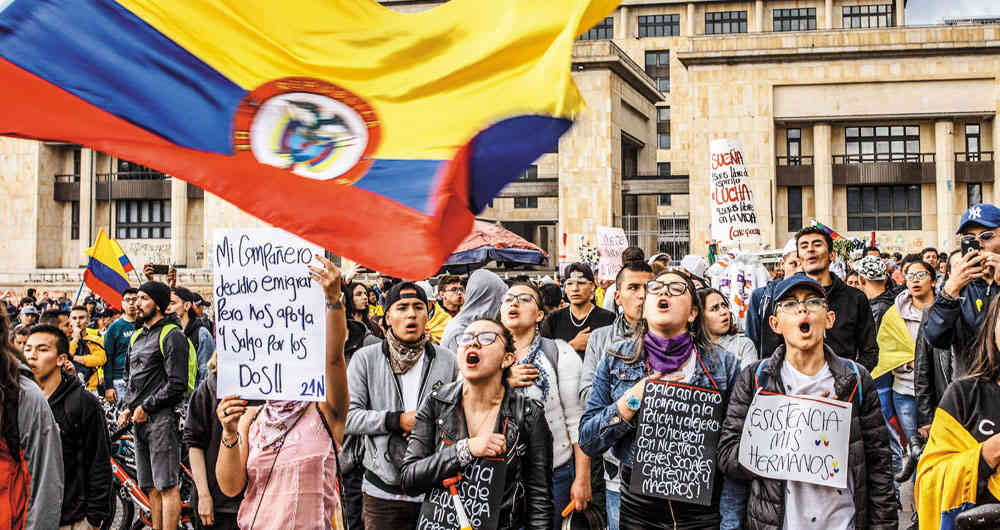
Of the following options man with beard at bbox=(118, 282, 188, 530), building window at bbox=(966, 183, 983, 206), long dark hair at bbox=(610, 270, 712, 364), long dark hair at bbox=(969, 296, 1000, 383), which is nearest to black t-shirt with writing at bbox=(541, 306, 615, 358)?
long dark hair at bbox=(610, 270, 712, 364)

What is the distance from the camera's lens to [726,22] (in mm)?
62031

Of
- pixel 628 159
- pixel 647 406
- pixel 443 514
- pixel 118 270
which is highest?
pixel 628 159

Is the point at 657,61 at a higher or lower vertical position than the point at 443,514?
higher

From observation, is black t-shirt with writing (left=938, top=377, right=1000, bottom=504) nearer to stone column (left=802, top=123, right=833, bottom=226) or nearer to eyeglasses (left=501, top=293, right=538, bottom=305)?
eyeglasses (left=501, top=293, right=538, bottom=305)

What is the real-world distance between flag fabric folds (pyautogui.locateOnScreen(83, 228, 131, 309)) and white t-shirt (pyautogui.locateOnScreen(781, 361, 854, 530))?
10.5 meters

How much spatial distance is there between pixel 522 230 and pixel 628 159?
7179 mm

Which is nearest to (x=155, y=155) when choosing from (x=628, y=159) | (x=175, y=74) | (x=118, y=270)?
(x=175, y=74)

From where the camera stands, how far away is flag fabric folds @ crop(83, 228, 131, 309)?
12.6 m

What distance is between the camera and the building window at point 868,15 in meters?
60.6

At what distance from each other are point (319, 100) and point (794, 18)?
6306 cm

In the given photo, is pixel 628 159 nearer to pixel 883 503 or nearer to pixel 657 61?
pixel 657 61

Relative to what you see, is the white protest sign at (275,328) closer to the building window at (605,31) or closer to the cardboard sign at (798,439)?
the cardboard sign at (798,439)

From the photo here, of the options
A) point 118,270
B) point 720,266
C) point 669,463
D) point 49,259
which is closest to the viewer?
point 669,463

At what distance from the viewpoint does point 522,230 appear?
53.4m
